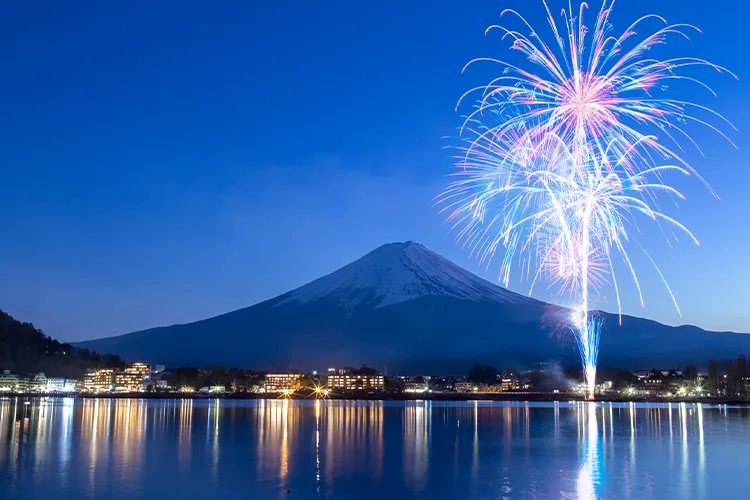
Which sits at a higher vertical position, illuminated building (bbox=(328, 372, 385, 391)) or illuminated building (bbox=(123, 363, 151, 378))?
illuminated building (bbox=(123, 363, 151, 378))

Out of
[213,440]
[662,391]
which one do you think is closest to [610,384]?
[662,391]

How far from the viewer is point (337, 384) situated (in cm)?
16712

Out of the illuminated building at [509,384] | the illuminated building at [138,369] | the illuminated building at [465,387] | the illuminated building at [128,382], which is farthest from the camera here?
the illuminated building at [138,369]

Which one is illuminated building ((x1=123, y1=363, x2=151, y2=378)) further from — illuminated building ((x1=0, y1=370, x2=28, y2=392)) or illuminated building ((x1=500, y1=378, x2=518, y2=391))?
illuminated building ((x1=500, y1=378, x2=518, y2=391))

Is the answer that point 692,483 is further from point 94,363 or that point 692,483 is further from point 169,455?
point 94,363

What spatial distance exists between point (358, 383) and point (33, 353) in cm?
6355

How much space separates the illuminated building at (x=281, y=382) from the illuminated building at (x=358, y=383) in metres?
7.83

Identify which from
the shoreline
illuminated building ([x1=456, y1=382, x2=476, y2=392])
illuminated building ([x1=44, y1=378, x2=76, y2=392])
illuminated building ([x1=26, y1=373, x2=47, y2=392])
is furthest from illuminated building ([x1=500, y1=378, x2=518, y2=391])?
illuminated building ([x1=26, y1=373, x2=47, y2=392])

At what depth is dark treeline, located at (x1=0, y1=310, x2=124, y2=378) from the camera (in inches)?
5413

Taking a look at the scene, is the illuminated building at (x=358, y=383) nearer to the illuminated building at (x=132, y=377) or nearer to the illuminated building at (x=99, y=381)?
the illuminated building at (x=132, y=377)

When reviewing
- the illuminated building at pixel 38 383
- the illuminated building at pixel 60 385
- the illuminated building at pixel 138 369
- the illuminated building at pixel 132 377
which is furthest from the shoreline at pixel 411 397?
the illuminated building at pixel 138 369

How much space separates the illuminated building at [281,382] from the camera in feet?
543

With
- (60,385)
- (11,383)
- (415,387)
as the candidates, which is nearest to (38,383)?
(11,383)

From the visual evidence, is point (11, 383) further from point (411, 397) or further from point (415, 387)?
point (415, 387)
